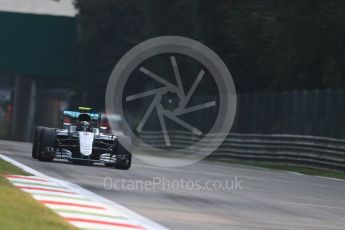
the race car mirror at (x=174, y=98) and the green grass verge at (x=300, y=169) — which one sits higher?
the race car mirror at (x=174, y=98)

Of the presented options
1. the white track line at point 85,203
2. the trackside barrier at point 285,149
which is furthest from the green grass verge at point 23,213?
the trackside barrier at point 285,149

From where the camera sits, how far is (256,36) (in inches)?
1849

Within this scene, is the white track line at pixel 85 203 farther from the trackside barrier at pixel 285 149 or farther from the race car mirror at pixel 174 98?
the race car mirror at pixel 174 98

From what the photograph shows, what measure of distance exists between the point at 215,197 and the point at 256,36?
105 feet

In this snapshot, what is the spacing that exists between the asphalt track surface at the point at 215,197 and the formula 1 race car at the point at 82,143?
0.82 feet

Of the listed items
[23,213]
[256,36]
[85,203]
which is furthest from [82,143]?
[256,36]

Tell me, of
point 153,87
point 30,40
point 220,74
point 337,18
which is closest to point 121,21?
point 30,40

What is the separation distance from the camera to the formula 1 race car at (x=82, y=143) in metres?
20.8

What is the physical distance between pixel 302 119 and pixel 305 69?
13021 mm

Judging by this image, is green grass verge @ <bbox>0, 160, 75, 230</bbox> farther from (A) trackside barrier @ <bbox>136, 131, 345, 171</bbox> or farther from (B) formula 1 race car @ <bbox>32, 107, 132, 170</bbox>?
(A) trackside barrier @ <bbox>136, 131, 345, 171</bbox>

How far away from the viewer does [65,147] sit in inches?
824

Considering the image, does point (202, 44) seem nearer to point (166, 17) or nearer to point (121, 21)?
point (166, 17)

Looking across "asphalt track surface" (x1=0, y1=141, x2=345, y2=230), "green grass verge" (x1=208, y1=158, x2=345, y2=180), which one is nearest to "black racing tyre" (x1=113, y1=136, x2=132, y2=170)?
"asphalt track surface" (x1=0, y1=141, x2=345, y2=230)

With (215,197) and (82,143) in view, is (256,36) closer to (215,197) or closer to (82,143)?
(82,143)
